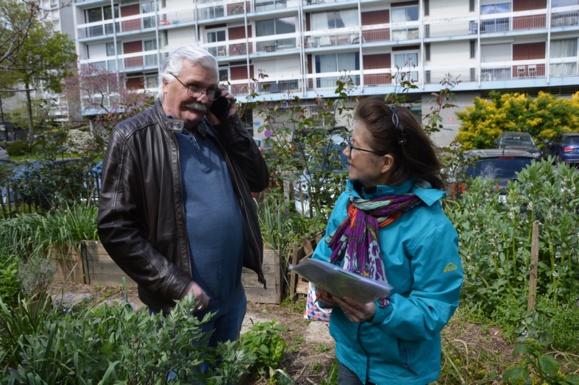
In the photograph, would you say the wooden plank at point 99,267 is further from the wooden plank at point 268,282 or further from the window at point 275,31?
the window at point 275,31

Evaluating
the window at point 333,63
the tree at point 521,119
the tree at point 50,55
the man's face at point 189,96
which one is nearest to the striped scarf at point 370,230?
the man's face at point 189,96

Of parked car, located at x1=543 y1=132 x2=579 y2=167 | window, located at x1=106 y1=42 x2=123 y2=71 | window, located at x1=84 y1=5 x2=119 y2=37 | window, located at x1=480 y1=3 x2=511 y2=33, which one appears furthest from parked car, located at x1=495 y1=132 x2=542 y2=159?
window, located at x1=84 y1=5 x2=119 y2=37

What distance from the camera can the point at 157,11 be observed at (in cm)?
4016

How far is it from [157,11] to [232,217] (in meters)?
41.7

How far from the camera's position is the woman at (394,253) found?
184cm

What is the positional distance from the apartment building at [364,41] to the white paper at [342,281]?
28695mm

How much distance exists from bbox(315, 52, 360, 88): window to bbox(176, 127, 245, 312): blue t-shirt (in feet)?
113

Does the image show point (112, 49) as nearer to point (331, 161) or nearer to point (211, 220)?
point (331, 161)

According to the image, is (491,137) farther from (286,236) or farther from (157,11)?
(157,11)

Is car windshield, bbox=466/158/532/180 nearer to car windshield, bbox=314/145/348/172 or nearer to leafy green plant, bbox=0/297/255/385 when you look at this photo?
car windshield, bbox=314/145/348/172

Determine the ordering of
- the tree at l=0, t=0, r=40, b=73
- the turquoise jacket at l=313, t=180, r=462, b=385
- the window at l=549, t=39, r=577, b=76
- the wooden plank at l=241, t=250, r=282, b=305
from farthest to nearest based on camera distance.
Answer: the window at l=549, t=39, r=577, b=76, the tree at l=0, t=0, r=40, b=73, the wooden plank at l=241, t=250, r=282, b=305, the turquoise jacket at l=313, t=180, r=462, b=385

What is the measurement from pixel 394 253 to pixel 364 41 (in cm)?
3541

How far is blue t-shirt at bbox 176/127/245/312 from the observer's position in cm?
232

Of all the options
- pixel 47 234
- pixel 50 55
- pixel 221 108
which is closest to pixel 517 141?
pixel 47 234
